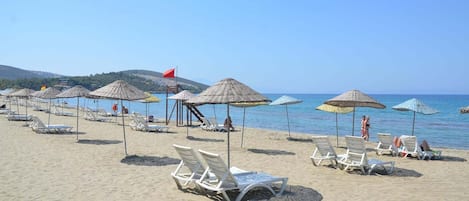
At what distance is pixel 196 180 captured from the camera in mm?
6438

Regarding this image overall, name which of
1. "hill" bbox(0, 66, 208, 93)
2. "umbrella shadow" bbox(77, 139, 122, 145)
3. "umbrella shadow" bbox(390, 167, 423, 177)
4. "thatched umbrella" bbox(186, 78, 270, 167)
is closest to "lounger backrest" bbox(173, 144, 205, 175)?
"thatched umbrella" bbox(186, 78, 270, 167)

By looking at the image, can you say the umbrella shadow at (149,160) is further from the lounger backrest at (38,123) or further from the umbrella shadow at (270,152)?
the lounger backrest at (38,123)

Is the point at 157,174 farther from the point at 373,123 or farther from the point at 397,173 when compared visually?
the point at 373,123

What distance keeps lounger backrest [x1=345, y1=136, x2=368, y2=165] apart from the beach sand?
32 centimetres

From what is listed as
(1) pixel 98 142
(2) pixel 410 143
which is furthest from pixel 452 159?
(1) pixel 98 142

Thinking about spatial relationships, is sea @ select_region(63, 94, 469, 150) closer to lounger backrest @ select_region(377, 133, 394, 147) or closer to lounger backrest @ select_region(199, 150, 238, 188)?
lounger backrest @ select_region(377, 133, 394, 147)

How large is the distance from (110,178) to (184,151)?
198 cm

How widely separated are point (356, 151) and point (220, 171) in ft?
13.4

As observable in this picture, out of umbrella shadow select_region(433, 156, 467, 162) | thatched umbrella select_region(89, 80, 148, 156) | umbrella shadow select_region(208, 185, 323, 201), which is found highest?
thatched umbrella select_region(89, 80, 148, 156)

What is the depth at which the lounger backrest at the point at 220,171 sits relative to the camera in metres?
5.88

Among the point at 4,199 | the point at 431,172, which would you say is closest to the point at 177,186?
the point at 4,199

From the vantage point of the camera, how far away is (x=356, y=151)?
8.91 m

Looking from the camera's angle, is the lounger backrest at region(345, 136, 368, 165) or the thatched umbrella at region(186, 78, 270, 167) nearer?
the thatched umbrella at region(186, 78, 270, 167)

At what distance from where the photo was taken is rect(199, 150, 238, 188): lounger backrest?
5.88 meters
